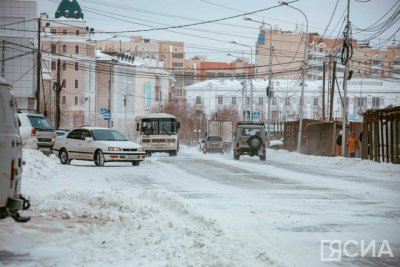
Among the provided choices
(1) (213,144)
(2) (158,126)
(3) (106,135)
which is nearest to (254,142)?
(2) (158,126)

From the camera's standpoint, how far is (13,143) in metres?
8.92

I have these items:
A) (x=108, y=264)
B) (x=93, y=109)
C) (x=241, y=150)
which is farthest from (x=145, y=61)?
(x=108, y=264)

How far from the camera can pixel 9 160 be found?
871 centimetres

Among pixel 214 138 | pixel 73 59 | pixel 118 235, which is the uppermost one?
pixel 73 59

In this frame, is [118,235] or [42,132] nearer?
[118,235]

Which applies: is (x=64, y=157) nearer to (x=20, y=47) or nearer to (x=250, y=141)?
(x=250, y=141)

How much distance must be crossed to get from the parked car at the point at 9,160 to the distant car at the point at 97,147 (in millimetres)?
19629

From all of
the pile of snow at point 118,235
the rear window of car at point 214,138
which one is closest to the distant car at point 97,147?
the pile of snow at point 118,235

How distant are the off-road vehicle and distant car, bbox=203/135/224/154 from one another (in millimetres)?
18965

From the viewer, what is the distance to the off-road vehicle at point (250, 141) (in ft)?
146

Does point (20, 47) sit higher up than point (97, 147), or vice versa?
point (20, 47)

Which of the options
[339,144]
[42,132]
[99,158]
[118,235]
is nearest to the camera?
[118,235]

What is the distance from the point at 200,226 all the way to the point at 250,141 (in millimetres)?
33460

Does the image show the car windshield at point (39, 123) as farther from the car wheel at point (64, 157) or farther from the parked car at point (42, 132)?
the car wheel at point (64, 157)
